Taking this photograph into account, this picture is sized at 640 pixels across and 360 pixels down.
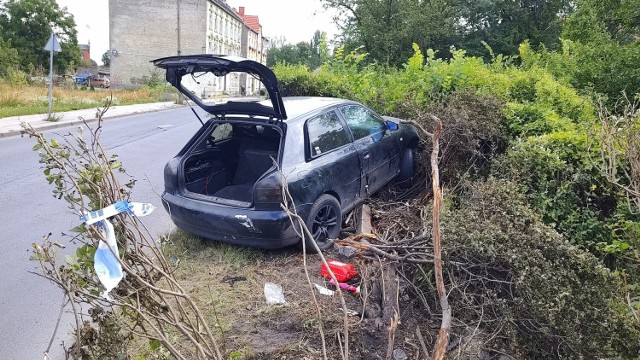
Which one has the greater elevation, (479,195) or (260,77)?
(260,77)

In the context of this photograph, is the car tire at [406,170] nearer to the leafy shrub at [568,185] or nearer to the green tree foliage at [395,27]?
the leafy shrub at [568,185]

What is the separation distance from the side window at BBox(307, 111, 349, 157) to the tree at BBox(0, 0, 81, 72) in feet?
192

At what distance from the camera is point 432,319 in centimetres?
359

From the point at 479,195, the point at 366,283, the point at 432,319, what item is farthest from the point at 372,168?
the point at 432,319

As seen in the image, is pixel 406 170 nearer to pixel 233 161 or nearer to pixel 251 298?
pixel 233 161

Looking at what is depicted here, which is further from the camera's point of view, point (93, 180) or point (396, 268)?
point (396, 268)

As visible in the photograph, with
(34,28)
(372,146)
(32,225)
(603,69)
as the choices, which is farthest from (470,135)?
(34,28)

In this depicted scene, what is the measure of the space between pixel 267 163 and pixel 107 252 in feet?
12.1

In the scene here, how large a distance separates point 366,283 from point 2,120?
17082 mm

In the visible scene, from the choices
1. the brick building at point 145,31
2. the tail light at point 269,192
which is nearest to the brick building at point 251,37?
the brick building at point 145,31

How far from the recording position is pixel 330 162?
5.11 metres

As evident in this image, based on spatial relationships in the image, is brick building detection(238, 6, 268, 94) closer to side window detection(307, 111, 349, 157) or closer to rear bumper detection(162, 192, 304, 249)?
side window detection(307, 111, 349, 157)

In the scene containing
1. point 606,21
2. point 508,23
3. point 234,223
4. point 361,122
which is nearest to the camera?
point 234,223

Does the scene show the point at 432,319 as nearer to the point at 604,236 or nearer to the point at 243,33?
the point at 604,236
